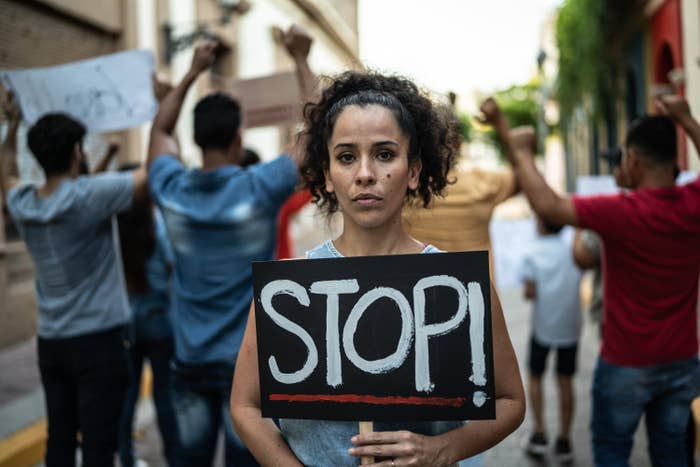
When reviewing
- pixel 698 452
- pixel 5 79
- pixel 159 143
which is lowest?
pixel 698 452

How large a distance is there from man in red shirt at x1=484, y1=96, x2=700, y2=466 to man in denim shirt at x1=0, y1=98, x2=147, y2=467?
1861 millimetres

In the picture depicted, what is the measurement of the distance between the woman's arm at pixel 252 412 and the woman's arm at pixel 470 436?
0.26 meters

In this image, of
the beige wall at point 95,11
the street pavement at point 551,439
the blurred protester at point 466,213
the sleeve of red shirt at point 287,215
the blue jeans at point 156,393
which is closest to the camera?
the sleeve of red shirt at point 287,215

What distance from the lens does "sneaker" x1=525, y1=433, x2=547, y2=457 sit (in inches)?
184

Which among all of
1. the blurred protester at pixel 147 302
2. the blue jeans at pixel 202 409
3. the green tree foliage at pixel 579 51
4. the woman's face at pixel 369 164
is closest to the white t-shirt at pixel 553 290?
the blurred protester at pixel 147 302

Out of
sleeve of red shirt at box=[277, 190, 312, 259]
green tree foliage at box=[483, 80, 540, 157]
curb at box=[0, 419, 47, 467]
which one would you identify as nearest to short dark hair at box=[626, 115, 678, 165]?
sleeve of red shirt at box=[277, 190, 312, 259]

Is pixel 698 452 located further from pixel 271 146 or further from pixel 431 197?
pixel 271 146

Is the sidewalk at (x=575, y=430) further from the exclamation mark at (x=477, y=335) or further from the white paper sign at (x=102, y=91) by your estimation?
the exclamation mark at (x=477, y=335)

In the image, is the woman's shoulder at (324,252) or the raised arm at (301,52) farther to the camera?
the raised arm at (301,52)

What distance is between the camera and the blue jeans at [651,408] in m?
2.97

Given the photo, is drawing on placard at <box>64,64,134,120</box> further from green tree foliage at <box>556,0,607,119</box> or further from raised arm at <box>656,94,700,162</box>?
green tree foliage at <box>556,0,607,119</box>

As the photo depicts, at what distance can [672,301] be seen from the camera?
2.96m

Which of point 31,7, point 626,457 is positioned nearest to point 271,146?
point 31,7

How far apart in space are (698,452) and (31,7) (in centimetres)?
769
